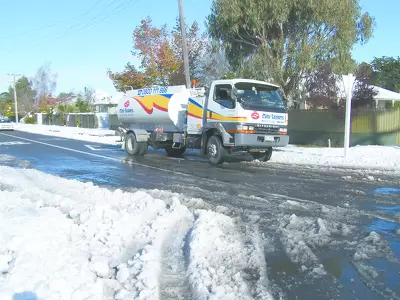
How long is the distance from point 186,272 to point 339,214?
3475 mm

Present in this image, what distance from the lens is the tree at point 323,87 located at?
773 inches

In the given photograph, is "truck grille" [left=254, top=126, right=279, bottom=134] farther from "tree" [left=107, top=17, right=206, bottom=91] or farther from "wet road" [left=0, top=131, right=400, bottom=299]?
"tree" [left=107, top=17, right=206, bottom=91]

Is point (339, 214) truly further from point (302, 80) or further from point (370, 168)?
point (302, 80)

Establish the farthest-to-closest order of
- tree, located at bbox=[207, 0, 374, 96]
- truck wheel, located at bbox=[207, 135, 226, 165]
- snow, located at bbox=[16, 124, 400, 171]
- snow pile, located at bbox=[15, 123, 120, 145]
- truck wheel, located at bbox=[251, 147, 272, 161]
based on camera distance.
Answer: snow pile, located at bbox=[15, 123, 120, 145] → tree, located at bbox=[207, 0, 374, 96] → truck wheel, located at bbox=[251, 147, 272, 161] → truck wheel, located at bbox=[207, 135, 226, 165] → snow, located at bbox=[16, 124, 400, 171]

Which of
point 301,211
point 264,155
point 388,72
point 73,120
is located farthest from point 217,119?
point 388,72

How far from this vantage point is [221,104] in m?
13.6

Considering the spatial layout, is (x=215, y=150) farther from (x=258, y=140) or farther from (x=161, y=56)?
(x=161, y=56)

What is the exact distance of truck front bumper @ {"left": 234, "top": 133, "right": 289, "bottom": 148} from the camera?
42.8 feet

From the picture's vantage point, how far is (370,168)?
508 inches

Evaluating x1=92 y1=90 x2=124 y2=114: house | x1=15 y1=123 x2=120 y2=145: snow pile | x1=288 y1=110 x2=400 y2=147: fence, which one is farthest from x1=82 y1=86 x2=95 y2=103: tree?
x1=288 y1=110 x2=400 y2=147: fence

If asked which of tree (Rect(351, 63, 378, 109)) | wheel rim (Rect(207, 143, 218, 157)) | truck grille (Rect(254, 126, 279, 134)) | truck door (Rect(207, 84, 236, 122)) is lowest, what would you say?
wheel rim (Rect(207, 143, 218, 157))

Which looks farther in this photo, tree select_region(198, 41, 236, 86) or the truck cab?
tree select_region(198, 41, 236, 86)

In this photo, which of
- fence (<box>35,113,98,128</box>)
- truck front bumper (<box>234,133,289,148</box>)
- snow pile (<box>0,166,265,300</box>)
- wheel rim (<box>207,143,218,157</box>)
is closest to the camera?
snow pile (<box>0,166,265,300</box>)

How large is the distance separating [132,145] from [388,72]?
145 ft
